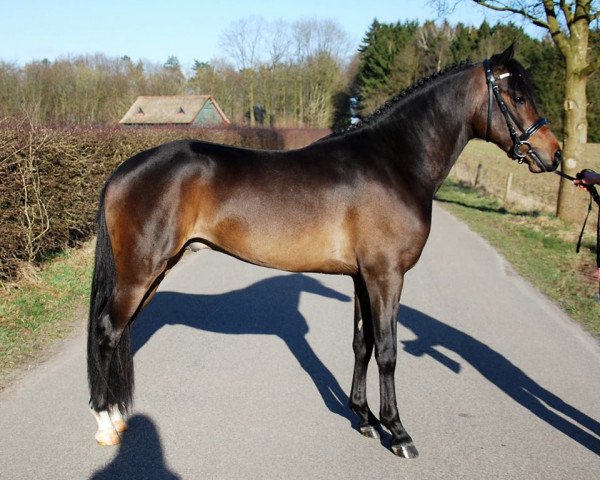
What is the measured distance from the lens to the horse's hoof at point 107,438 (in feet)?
10.6

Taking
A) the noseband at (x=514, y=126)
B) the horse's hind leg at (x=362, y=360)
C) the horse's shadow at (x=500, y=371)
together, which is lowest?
the horse's shadow at (x=500, y=371)

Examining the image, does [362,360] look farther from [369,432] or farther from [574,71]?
[574,71]

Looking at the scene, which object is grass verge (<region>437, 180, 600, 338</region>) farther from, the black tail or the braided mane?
the black tail

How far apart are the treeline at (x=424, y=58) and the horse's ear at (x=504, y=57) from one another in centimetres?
4049

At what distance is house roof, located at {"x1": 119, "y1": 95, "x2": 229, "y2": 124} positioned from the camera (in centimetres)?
4675

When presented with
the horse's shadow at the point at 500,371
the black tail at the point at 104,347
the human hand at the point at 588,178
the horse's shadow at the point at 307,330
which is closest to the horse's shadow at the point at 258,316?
the horse's shadow at the point at 307,330

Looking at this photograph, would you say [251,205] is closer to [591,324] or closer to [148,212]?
[148,212]

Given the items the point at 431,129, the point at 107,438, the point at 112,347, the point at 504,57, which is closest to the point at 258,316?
the point at 112,347

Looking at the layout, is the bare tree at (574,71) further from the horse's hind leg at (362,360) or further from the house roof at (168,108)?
the house roof at (168,108)

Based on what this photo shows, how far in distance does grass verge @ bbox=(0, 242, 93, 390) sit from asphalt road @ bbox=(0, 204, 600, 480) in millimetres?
254

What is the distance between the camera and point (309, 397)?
12.9 ft

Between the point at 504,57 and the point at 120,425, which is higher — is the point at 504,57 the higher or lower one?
the higher one

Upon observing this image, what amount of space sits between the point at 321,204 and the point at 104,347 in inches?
67.2

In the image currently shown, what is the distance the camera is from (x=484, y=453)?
3.21 meters
